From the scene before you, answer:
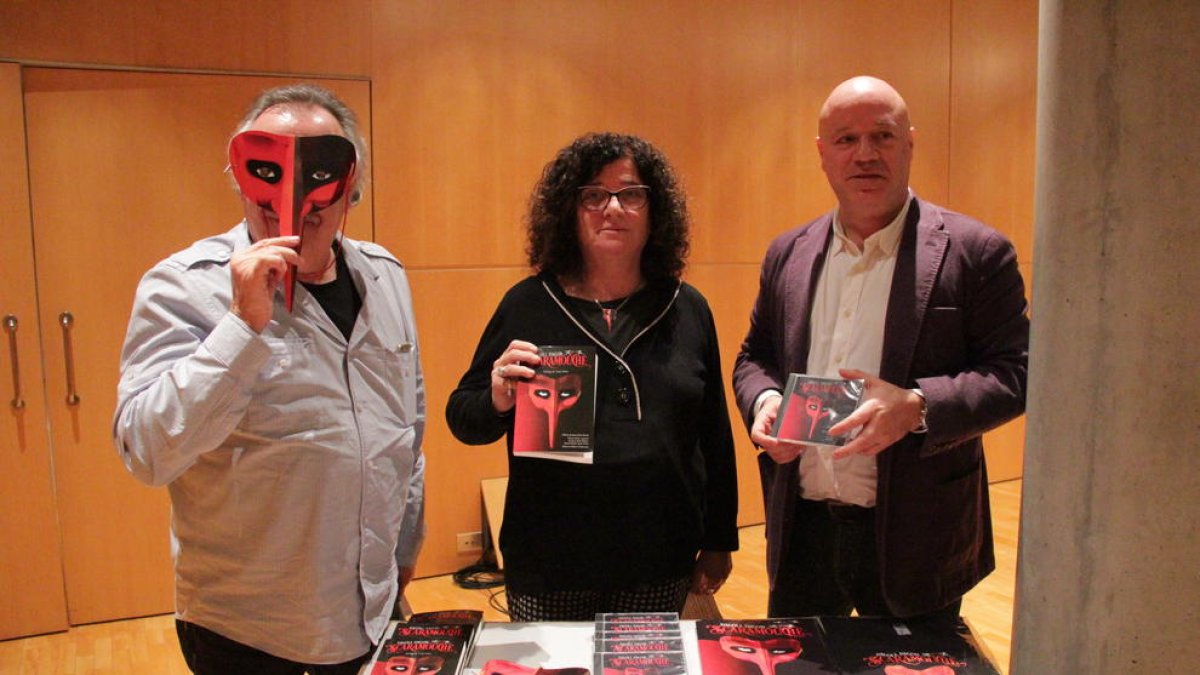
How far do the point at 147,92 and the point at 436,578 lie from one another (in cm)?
257

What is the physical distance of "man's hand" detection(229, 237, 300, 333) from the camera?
1.32 meters

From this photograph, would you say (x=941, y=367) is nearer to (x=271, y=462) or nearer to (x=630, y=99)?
(x=271, y=462)

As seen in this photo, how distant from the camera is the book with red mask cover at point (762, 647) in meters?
1.34

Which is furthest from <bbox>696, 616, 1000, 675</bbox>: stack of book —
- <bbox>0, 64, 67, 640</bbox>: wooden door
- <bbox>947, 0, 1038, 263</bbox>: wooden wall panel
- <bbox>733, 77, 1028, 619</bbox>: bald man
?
<bbox>947, 0, 1038, 263</bbox>: wooden wall panel

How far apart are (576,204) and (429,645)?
38.3 inches

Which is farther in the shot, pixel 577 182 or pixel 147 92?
pixel 147 92

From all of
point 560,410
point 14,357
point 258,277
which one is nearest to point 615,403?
point 560,410

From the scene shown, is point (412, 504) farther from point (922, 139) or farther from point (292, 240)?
point (922, 139)

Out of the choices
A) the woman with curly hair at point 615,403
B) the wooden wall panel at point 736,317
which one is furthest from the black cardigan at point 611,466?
the wooden wall panel at point 736,317

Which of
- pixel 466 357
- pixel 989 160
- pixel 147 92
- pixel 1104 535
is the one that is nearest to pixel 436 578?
pixel 466 357

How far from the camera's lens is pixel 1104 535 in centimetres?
98

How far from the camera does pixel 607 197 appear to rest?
6.27 ft

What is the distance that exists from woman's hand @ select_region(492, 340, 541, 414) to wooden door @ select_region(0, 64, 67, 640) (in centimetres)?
278

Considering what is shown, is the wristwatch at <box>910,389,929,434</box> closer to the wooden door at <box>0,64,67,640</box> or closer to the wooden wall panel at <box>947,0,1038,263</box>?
the wooden door at <box>0,64,67,640</box>
